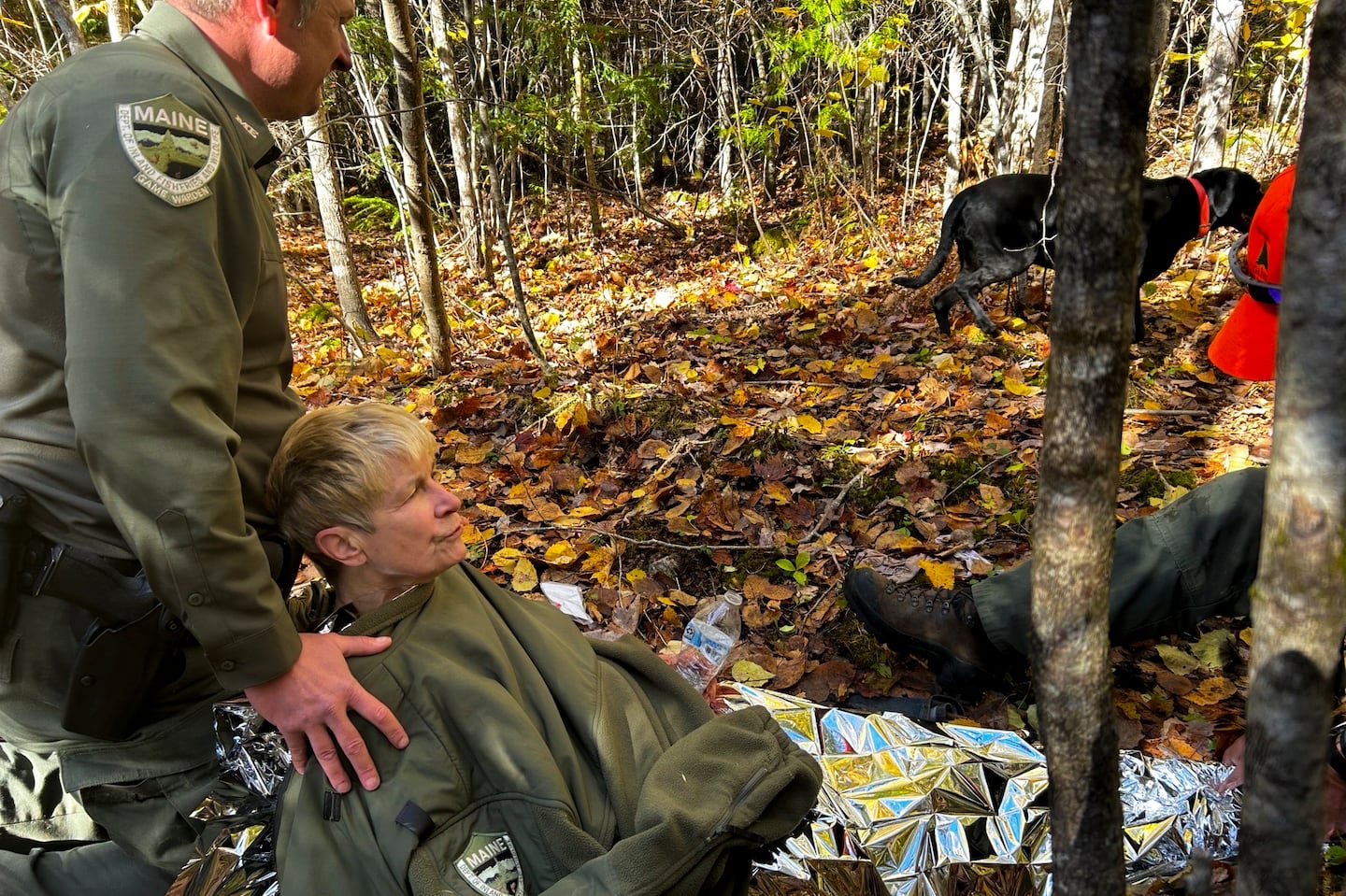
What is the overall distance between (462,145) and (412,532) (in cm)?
694

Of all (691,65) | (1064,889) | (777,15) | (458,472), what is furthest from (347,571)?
(691,65)

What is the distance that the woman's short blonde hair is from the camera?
1770mm

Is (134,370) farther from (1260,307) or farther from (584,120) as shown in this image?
(584,120)

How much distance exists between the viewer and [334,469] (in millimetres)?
1763

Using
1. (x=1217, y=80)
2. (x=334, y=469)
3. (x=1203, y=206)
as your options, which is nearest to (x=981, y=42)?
(x=1217, y=80)

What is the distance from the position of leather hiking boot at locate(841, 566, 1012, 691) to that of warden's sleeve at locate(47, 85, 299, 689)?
78.1 inches

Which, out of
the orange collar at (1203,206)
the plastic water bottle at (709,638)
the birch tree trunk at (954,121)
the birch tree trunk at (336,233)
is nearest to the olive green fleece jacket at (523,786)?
the plastic water bottle at (709,638)

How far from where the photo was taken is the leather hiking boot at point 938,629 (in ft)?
8.91

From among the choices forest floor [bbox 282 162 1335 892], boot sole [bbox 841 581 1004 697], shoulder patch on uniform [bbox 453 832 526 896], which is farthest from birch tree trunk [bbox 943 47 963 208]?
shoulder patch on uniform [bbox 453 832 526 896]

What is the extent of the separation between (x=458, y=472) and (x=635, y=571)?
146 cm

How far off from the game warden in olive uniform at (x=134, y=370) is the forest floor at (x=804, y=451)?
1.83 meters

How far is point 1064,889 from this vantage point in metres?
1.12

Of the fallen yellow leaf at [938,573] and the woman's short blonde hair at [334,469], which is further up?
the woman's short blonde hair at [334,469]

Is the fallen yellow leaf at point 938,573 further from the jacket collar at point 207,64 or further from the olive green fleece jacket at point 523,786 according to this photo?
the jacket collar at point 207,64
